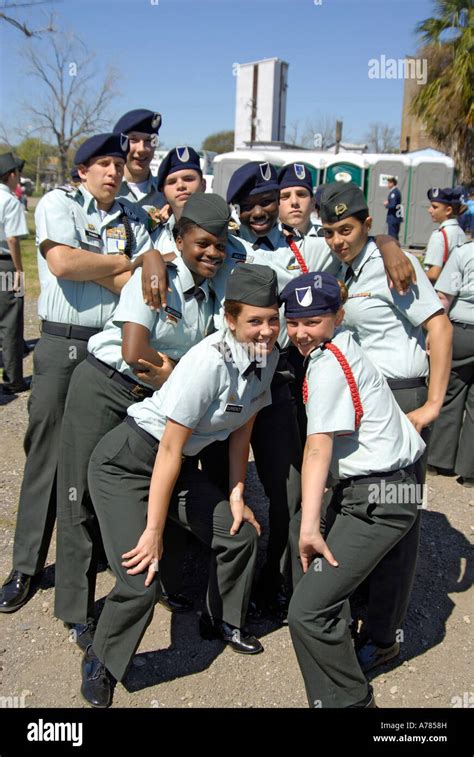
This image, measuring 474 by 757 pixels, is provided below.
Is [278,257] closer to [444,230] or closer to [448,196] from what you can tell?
[444,230]

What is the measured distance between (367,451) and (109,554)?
116cm

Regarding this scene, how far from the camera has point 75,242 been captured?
334cm

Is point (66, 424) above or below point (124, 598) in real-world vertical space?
above

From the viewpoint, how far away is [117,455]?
304 cm

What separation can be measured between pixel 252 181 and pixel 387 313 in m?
0.91

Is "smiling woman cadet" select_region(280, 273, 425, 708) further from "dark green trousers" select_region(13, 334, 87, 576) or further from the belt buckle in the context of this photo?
"dark green trousers" select_region(13, 334, 87, 576)

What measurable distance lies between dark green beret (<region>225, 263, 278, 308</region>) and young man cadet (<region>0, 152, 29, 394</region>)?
15.8ft

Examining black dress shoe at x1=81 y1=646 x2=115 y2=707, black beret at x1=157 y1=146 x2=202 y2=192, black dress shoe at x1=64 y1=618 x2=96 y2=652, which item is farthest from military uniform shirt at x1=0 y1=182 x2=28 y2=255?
black dress shoe at x1=81 y1=646 x2=115 y2=707

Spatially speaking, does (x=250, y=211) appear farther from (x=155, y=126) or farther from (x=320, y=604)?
(x=320, y=604)

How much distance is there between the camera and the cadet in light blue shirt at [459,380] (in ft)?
17.5

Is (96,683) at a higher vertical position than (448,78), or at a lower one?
lower

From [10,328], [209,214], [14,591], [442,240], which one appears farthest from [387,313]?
[10,328]

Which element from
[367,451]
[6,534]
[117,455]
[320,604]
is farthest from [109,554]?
[6,534]

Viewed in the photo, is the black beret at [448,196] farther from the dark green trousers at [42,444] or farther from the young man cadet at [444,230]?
the dark green trousers at [42,444]
